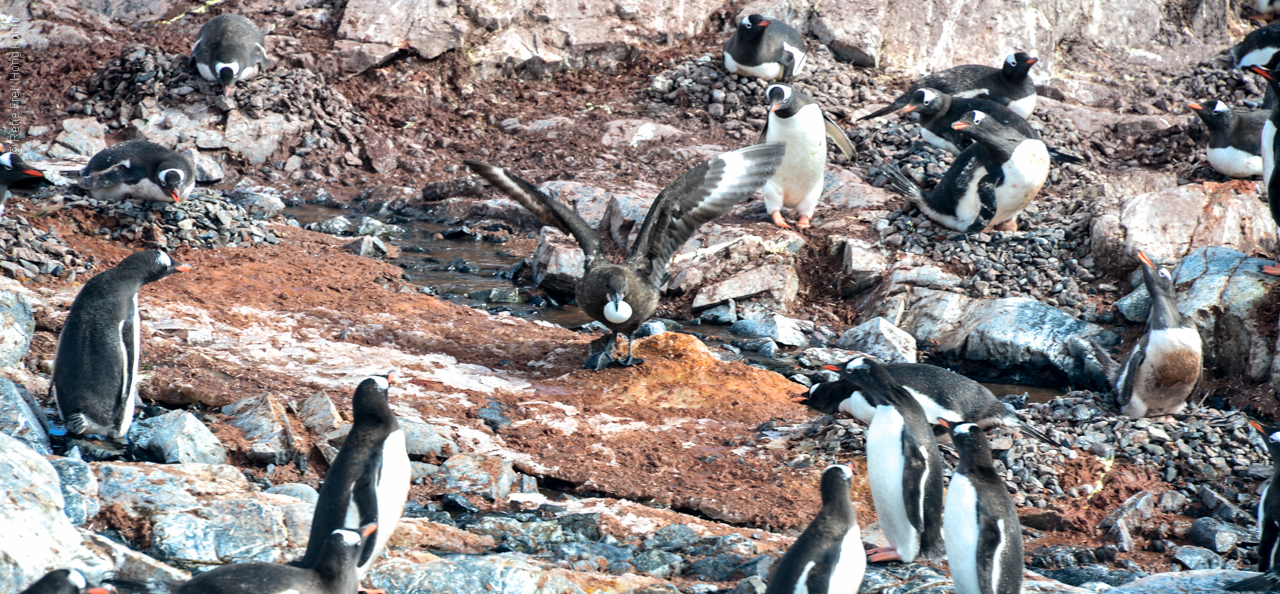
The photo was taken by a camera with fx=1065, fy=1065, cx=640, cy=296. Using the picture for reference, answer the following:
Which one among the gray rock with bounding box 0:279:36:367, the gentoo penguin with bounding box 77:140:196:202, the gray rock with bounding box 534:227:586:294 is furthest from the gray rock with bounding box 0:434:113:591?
the gray rock with bounding box 534:227:586:294

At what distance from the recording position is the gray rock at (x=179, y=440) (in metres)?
4.69

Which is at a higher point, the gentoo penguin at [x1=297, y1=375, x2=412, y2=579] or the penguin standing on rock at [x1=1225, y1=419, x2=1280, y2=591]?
the gentoo penguin at [x1=297, y1=375, x2=412, y2=579]

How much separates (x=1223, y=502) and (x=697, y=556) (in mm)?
2934

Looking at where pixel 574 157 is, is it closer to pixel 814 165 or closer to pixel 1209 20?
pixel 814 165

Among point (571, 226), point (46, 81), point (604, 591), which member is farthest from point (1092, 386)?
point (46, 81)

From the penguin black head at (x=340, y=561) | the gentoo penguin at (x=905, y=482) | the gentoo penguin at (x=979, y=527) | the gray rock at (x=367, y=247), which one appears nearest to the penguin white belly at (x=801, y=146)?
the gray rock at (x=367, y=247)

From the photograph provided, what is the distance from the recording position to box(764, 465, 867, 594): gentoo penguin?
3740mm

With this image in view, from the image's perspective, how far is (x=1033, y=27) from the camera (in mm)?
13641

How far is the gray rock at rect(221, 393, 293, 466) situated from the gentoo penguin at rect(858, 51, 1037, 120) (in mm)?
7024

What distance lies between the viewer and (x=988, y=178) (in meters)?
8.67

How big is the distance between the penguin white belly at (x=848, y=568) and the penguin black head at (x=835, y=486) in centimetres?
12

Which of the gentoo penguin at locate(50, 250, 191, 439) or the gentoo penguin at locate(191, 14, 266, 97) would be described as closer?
the gentoo penguin at locate(50, 250, 191, 439)

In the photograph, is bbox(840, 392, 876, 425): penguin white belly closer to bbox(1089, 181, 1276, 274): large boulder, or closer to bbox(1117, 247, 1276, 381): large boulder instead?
bbox(1117, 247, 1276, 381): large boulder

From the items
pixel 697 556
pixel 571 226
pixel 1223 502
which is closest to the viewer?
pixel 697 556
